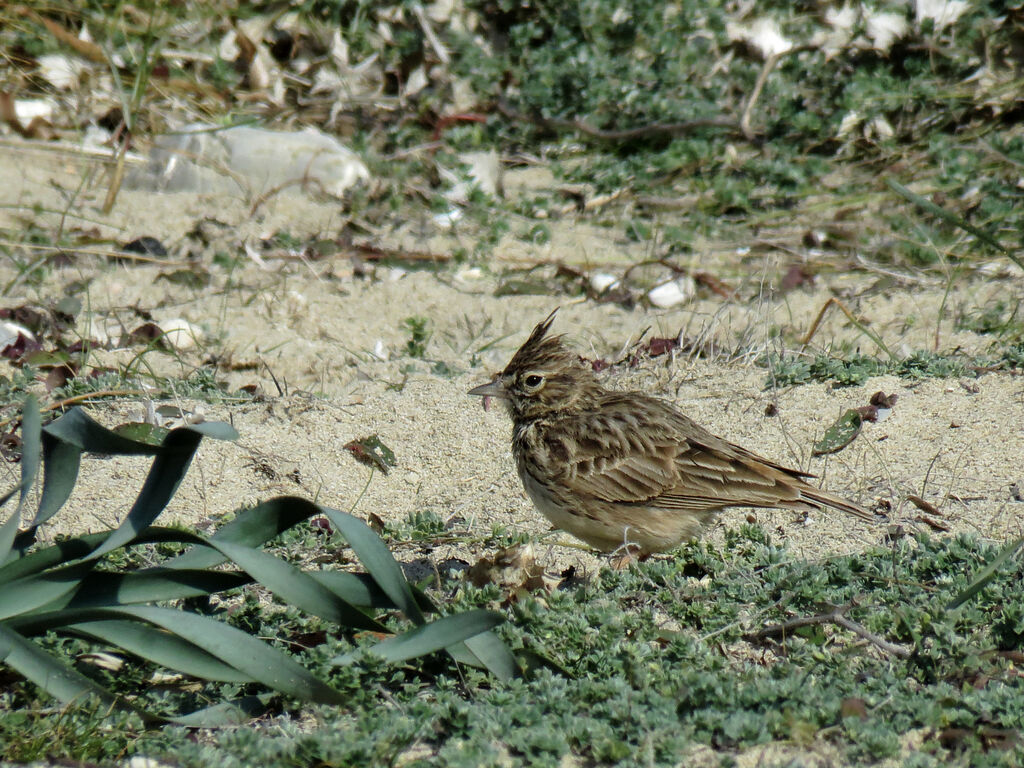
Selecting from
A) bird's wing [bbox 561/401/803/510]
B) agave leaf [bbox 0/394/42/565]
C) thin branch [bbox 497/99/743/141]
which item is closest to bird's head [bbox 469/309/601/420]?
bird's wing [bbox 561/401/803/510]

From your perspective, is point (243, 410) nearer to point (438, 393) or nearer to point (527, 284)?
point (438, 393)

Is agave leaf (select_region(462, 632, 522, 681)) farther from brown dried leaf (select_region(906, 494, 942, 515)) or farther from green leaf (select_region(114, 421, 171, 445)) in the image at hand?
green leaf (select_region(114, 421, 171, 445))

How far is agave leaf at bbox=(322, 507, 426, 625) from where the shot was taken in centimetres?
305

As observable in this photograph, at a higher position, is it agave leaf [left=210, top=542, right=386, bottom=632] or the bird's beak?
agave leaf [left=210, top=542, right=386, bottom=632]

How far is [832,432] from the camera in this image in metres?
5.23

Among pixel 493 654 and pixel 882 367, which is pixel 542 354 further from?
pixel 493 654

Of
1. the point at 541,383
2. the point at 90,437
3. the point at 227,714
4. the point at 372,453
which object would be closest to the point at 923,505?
the point at 541,383

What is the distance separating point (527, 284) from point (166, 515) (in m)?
3.04

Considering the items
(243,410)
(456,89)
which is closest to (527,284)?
(243,410)

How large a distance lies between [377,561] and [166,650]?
22.2 inches

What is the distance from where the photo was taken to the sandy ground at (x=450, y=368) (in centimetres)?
492

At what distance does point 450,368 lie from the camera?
6086 mm

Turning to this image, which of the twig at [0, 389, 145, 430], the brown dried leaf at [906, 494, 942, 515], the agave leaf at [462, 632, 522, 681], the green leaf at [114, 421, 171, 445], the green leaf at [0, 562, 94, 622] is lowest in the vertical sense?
the twig at [0, 389, 145, 430]

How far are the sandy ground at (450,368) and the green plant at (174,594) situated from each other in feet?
4.58
